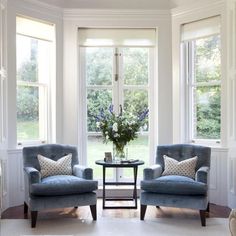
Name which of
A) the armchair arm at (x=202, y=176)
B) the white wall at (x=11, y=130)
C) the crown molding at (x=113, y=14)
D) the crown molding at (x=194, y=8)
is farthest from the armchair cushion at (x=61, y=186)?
the crown molding at (x=194, y=8)

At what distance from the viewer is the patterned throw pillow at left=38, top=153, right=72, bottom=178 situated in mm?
4535

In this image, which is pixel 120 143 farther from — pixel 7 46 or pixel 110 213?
pixel 7 46

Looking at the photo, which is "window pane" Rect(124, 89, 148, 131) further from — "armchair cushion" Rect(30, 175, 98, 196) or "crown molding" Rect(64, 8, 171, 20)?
"armchair cushion" Rect(30, 175, 98, 196)

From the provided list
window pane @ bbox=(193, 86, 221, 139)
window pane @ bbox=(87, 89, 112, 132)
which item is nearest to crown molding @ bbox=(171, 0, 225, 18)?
window pane @ bbox=(193, 86, 221, 139)

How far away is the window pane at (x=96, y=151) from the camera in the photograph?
18.9 ft

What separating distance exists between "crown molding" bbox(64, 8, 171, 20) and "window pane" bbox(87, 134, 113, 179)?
1.83 m

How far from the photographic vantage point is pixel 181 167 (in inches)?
182

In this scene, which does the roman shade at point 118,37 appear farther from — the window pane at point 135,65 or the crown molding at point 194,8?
the crown molding at point 194,8

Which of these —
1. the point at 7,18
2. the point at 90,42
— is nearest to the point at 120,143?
the point at 90,42

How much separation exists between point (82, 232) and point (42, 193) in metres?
0.61

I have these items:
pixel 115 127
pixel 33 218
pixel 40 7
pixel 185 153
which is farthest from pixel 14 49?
pixel 185 153

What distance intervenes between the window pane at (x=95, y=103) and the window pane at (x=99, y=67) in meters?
0.16

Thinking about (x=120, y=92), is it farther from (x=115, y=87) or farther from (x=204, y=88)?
(x=204, y=88)

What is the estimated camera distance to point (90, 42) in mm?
5668
